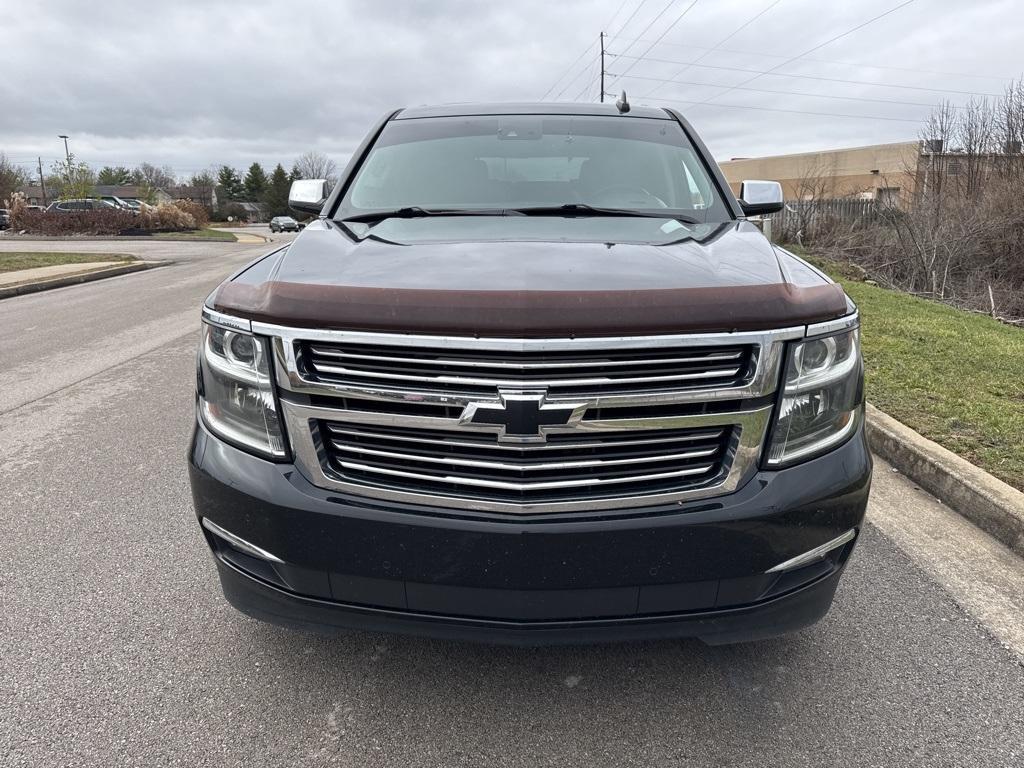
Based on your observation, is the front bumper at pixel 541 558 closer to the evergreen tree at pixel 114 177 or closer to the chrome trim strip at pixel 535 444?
the chrome trim strip at pixel 535 444

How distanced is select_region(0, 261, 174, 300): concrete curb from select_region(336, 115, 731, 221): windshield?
12245mm

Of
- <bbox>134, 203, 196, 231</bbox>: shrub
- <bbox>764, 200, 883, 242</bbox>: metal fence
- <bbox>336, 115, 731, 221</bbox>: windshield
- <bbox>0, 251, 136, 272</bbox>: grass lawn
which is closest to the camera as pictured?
<bbox>336, 115, 731, 221</bbox>: windshield

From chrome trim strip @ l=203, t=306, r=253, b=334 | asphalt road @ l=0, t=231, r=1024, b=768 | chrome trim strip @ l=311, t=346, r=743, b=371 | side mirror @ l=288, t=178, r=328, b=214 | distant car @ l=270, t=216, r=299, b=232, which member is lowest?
asphalt road @ l=0, t=231, r=1024, b=768

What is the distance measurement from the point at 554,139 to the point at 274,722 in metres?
2.71

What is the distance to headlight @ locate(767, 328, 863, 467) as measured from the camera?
6.26ft

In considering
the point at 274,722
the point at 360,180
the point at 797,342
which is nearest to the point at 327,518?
the point at 274,722

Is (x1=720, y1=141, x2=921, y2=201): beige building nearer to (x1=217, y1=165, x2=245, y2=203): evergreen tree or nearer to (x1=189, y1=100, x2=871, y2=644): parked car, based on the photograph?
(x1=189, y1=100, x2=871, y2=644): parked car

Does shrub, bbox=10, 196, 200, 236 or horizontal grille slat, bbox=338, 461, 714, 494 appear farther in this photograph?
shrub, bbox=10, 196, 200, 236

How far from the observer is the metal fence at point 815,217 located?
17734mm

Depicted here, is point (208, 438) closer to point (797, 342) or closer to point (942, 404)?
point (797, 342)

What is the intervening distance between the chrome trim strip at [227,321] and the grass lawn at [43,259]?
17.5 meters

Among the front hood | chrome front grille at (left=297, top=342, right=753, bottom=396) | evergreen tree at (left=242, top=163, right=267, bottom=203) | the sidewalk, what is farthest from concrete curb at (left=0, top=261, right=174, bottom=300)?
evergreen tree at (left=242, top=163, right=267, bottom=203)

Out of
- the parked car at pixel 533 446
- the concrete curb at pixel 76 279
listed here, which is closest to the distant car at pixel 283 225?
the concrete curb at pixel 76 279

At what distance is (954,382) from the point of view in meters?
5.34
